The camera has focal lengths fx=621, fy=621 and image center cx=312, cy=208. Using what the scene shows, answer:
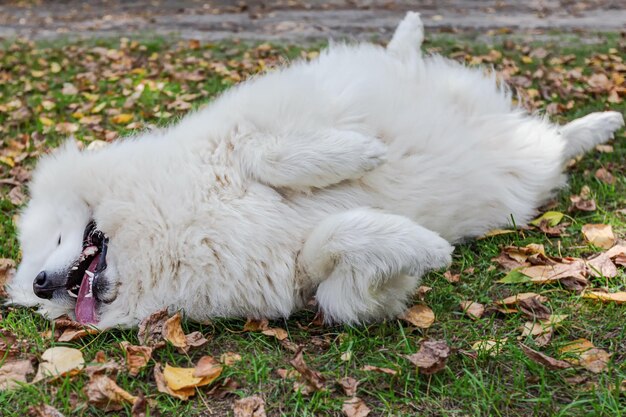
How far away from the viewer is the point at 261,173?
2.80m

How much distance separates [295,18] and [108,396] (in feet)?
27.8

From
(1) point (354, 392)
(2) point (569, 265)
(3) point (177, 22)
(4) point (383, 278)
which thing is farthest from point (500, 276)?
(3) point (177, 22)

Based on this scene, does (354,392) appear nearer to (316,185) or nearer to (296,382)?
(296,382)

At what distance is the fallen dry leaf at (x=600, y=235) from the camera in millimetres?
3104

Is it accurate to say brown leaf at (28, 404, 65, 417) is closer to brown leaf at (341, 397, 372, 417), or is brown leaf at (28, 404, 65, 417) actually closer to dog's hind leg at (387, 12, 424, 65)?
brown leaf at (341, 397, 372, 417)

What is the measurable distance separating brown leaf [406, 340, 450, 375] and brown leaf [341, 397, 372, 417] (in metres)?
0.26

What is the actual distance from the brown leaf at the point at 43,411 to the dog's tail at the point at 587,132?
316 centimetres

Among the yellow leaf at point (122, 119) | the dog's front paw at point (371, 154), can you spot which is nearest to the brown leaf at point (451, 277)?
the dog's front paw at point (371, 154)

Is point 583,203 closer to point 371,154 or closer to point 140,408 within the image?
point 371,154

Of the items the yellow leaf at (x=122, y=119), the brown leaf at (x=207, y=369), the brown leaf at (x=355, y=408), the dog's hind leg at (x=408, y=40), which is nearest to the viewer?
the brown leaf at (x=355, y=408)

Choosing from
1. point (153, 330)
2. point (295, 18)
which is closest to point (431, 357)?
point (153, 330)

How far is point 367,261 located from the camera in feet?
8.48

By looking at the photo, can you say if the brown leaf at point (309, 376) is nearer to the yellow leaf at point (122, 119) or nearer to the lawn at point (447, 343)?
the lawn at point (447, 343)

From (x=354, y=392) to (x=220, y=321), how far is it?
0.76 meters
